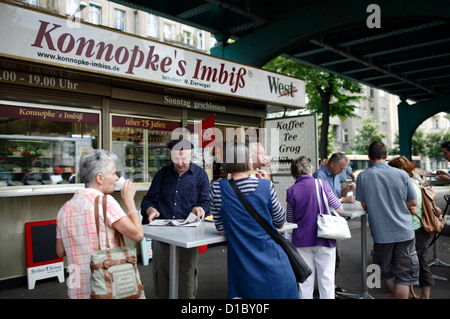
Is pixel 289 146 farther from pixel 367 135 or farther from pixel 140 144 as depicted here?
pixel 367 135

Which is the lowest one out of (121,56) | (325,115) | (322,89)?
(121,56)

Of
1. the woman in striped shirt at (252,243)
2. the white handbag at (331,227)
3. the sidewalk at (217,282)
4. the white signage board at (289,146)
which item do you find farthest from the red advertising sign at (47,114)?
the white handbag at (331,227)

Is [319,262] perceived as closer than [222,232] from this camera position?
No

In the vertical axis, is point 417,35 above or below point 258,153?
above

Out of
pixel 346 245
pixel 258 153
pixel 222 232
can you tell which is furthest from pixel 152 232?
pixel 346 245

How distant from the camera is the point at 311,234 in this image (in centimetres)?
358

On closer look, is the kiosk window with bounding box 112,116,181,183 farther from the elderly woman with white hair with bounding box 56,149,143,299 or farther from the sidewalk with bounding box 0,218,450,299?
the elderly woman with white hair with bounding box 56,149,143,299

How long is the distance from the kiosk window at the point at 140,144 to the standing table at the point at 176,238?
3314 mm

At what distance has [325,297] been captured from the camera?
3.61m

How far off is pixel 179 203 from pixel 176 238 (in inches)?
35.5

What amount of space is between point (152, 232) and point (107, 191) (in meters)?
0.65

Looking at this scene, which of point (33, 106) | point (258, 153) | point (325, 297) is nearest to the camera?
point (325, 297)

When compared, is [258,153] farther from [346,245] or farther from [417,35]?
[417,35]

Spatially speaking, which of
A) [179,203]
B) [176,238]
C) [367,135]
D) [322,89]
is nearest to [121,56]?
[179,203]
